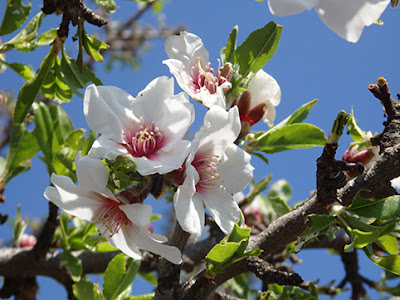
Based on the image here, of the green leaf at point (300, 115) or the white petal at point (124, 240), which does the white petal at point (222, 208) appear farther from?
the green leaf at point (300, 115)

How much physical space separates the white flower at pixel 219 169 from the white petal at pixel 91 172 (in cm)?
19

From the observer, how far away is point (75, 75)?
5.32 ft

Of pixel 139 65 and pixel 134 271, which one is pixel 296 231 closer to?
pixel 134 271

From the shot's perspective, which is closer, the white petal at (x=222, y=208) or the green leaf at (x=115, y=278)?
the white petal at (x=222, y=208)

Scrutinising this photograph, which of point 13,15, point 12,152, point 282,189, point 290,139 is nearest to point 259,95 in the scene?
point 290,139

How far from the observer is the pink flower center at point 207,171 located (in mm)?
1227

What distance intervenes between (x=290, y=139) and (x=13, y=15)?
1075mm

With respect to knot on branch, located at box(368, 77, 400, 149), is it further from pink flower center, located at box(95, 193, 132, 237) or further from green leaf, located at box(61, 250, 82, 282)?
green leaf, located at box(61, 250, 82, 282)

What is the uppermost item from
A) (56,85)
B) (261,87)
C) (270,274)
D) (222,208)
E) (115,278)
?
(261,87)

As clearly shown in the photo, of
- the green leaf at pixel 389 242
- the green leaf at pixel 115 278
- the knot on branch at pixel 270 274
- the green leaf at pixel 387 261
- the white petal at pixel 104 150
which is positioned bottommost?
the green leaf at pixel 115 278

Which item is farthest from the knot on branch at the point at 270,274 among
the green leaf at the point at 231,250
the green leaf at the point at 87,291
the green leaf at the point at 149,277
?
the green leaf at the point at 149,277

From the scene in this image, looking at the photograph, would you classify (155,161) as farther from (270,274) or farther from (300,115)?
(300,115)

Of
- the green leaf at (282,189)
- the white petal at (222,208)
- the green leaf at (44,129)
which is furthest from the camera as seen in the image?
the green leaf at (282,189)

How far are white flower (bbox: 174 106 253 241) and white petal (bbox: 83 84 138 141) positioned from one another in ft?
0.64
